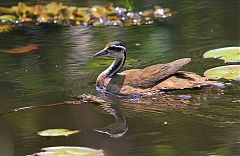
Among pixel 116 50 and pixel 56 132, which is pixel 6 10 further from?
pixel 56 132

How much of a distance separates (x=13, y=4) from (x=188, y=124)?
7544mm

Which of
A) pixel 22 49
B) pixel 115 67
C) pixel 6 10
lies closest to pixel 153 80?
pixel 115 67

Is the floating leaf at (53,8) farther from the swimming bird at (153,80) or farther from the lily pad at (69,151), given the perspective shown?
the lily pad at (69,151)

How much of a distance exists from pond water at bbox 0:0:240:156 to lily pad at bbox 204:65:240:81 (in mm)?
108

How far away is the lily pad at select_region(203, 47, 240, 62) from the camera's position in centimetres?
960

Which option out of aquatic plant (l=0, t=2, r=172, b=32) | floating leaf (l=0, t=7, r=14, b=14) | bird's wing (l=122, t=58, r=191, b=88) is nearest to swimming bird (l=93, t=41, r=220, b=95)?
bird's wing (l=122, t=58, r=191, b=88)

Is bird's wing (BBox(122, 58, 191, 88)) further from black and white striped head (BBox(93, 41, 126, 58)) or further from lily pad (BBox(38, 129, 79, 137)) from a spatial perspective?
lily pad (BBox(38, 129, 79, 137))

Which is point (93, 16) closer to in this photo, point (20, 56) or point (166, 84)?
point (20, 56)

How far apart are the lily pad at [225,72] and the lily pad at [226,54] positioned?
0.51m

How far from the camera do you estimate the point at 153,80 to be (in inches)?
349

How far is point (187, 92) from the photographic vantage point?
8.69 meters

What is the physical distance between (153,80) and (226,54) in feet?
4.32

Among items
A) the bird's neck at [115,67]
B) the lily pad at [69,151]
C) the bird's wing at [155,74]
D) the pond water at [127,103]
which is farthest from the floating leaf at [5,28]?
the lily pad at [69,151]

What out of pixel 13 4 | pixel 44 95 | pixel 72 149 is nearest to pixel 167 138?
pixel 72 149
